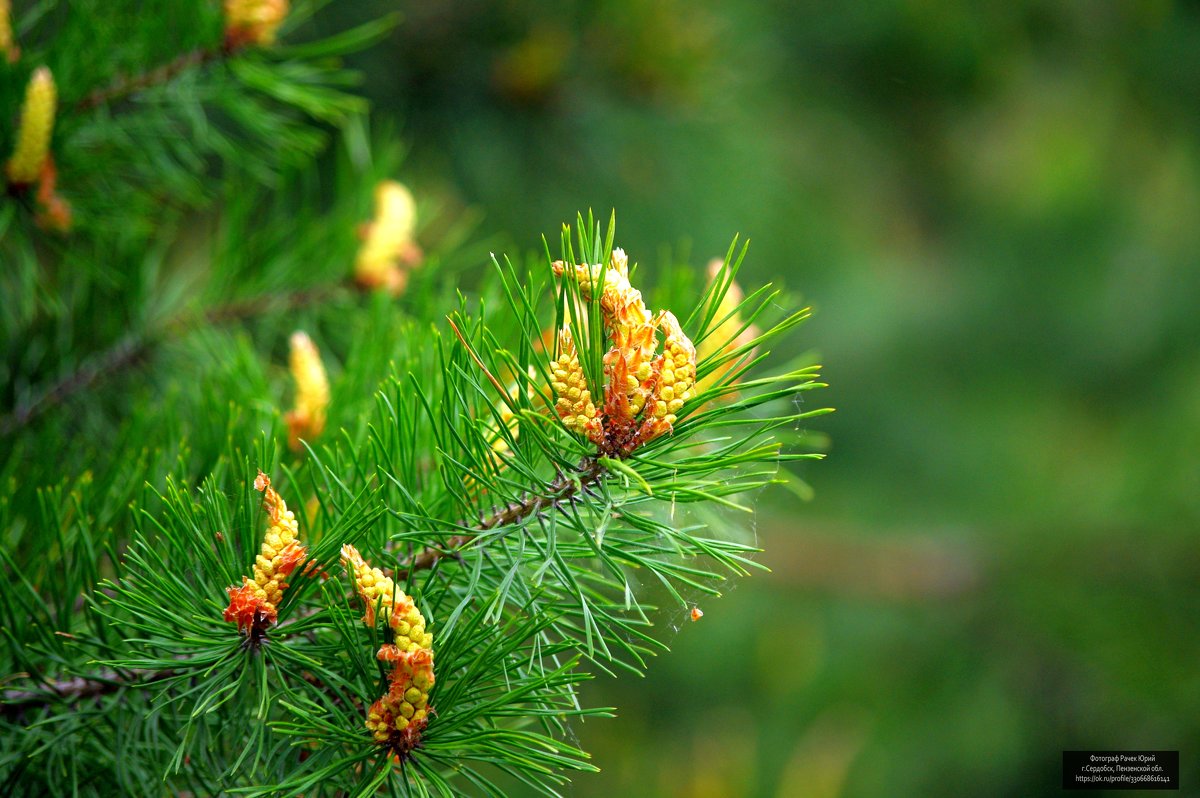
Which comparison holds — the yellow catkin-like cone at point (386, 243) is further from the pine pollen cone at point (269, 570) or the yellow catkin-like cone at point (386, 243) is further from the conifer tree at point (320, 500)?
the pine pollen cone at point (269, 570)

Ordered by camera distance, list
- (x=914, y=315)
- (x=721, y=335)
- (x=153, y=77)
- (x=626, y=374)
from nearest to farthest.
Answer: (x=626, y=374) < (x=721, y=335) < (x=153, y=77) < (x=914, y=315)

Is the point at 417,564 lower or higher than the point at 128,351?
lower

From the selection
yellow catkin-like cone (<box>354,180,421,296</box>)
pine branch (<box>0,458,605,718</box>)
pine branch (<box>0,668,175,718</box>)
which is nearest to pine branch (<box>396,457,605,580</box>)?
pine branch (<box>0,458,605,718</box>)

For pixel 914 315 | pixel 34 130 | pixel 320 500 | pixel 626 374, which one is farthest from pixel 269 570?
pixel 914 315

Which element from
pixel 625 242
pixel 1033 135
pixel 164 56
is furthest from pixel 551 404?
pixel 1033 135

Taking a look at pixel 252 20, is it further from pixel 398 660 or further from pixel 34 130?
pixel 398 660
